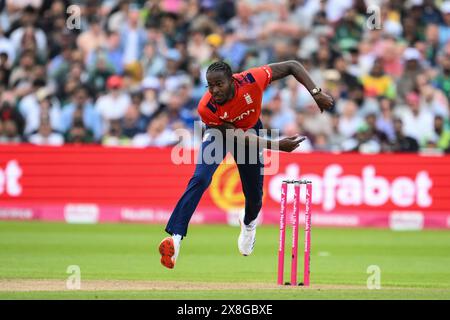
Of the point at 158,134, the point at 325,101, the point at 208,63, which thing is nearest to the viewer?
the point at 325,101

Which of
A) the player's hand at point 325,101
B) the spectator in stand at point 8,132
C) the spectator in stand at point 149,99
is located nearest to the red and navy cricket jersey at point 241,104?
the player's hand at point 325,101

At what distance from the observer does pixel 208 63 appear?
18734 millimetres

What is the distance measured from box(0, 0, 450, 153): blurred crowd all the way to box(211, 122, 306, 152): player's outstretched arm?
7.83 m

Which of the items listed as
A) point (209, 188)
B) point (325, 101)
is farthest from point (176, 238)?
point (209, 188)

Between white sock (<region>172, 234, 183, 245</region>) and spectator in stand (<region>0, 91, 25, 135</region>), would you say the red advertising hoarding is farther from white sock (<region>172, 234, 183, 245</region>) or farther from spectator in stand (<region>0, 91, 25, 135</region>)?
white sock (<region>172, 234, 183, 245</region>)

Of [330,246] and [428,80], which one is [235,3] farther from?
[330,246]

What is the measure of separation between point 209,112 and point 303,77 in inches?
38.5

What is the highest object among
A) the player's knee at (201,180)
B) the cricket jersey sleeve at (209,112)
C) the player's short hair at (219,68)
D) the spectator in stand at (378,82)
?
the spectator in stand at (378,82)

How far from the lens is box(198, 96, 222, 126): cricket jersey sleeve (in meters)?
10.1

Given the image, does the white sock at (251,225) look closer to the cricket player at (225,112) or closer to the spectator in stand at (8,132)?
the cricket player at (225,112)

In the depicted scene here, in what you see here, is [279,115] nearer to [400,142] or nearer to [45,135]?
[400,142]

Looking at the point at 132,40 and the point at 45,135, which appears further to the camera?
the point at 132,40

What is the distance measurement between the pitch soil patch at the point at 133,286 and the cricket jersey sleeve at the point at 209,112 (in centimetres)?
161

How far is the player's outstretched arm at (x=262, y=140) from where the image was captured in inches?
371
